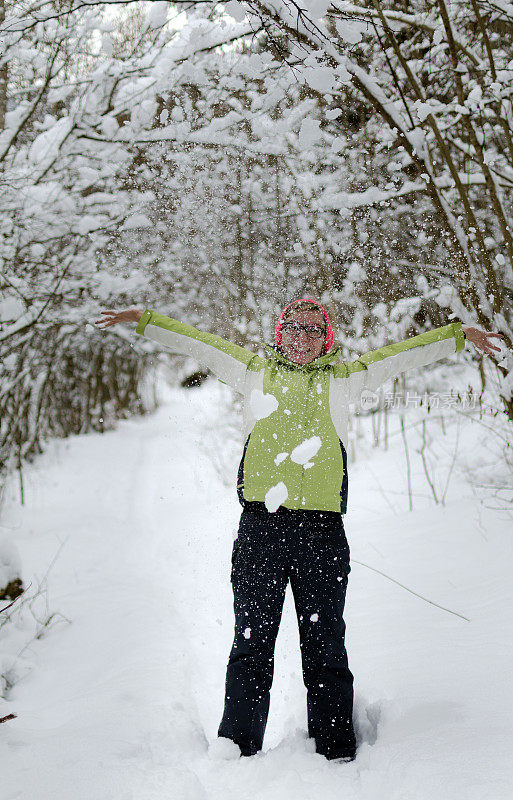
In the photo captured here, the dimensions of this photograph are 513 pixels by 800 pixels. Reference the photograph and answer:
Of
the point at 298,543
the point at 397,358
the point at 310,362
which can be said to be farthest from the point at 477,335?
the point at 298,543

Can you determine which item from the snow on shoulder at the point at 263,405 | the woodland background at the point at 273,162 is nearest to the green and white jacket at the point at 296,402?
the snow on shoulder at the point at 263,405

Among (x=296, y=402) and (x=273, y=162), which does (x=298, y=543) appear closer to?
(x=296, y=402)

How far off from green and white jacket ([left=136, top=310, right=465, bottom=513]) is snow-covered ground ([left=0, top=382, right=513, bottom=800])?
85cm

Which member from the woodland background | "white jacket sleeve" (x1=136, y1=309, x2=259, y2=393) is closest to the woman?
"white jacket sleeve" (x1=136, y1=309, x2=259, y2=393)

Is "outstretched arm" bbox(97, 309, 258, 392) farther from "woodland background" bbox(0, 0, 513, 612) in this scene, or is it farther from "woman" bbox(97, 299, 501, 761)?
"woodland background" bbox(0, 0, 513, 612)

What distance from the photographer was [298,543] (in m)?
1.92

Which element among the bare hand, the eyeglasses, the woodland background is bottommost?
the bare hand

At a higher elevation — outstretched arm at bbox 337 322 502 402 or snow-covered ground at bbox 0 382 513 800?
outstretched arm at bbox 337 322 502 402

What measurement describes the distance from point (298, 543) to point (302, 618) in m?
0.29

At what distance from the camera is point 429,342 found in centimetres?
201

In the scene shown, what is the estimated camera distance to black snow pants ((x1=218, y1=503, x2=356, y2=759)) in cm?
191

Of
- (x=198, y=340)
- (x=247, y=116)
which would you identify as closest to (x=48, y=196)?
(x=247, y=116)

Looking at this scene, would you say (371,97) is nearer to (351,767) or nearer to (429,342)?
(429,342)

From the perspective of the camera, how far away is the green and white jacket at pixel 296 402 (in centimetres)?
191
